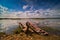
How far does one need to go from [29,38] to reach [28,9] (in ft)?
1.49

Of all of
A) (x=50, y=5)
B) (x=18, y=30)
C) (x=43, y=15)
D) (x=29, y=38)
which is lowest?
(x=29, y=38)

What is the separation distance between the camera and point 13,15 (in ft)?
6.72

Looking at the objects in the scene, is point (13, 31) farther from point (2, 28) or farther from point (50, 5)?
point (50, 5)

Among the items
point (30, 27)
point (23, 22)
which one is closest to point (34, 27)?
point (30, 27)

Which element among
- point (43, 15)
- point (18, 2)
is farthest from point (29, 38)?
point (18, 2)

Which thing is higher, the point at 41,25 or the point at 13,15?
the point at 13,15

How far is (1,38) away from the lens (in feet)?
6.58

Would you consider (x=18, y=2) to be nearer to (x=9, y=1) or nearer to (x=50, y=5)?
(x=9, y=1)

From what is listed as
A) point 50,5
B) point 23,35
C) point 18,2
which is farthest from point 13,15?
point 50,5

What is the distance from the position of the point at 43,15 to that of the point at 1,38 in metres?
0.75

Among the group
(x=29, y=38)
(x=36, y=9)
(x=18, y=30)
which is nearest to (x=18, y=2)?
(x=36, y=9)

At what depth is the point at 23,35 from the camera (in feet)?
6.55

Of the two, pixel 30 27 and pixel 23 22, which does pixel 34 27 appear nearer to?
pixel 30 27

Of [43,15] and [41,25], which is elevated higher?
[43,15]
